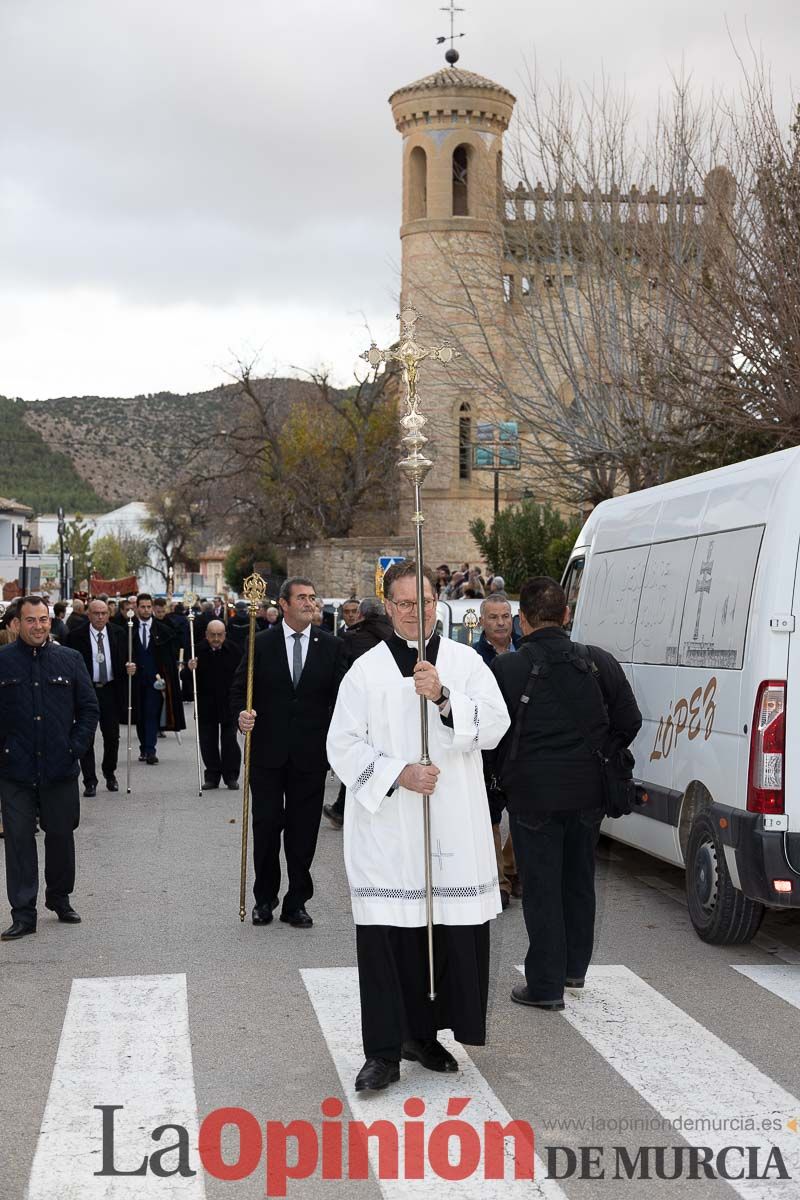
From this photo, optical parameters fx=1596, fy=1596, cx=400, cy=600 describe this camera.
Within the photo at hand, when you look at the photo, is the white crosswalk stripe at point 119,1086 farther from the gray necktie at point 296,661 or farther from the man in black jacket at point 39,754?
the gray necktie at point 296,661

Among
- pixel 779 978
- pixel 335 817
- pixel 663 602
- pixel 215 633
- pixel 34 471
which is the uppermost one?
pixel 34 471

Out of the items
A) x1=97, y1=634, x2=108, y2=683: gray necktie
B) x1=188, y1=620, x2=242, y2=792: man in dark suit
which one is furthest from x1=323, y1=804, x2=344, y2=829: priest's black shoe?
x1=97, y1=634, x2=108, y2=683: gray necktie

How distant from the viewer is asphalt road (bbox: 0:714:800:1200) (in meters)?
5.57

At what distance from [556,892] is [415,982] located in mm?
1344

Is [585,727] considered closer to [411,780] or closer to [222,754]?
[411,780]

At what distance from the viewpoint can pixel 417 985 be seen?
6.31 meters

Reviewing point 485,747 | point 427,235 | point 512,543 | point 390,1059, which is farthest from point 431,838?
point 427,235

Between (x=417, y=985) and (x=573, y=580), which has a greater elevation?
(x=573, y=580)

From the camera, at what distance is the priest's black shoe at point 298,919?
30.8 feet

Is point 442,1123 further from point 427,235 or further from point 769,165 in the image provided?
point 427,235

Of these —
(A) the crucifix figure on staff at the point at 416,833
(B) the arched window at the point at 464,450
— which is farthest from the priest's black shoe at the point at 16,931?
(B) the arched window at the point at 464,450

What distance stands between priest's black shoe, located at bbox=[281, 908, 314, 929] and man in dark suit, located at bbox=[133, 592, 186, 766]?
955 centimetres

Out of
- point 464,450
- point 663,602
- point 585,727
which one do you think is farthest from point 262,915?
point 464,450

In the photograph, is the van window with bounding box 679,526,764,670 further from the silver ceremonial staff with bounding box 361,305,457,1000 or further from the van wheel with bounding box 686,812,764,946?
the silver ceremonial staff with bounding box 361,305,457,1000
